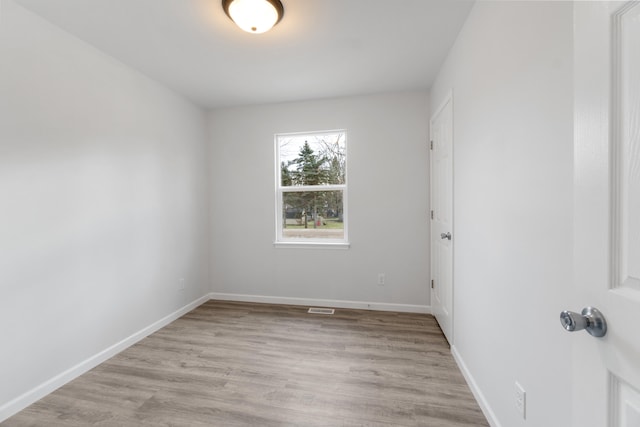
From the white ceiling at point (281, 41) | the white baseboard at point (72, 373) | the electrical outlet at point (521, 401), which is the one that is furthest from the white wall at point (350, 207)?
the electrical outlet at point (521, 401)

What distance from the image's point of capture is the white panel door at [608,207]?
21.3 inches

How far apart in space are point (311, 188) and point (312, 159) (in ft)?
1.19

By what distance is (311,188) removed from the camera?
3.46 metres

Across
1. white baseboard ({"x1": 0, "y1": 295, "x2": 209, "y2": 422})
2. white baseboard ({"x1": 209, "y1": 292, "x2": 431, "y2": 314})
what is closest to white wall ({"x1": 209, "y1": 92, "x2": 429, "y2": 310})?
white baseboard ({"x1": 209, "y1": 292, "x2": 431, "y2": 314})

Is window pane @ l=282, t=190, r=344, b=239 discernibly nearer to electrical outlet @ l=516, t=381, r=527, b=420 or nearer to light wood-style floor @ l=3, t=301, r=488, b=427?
light wood-style floor @ l=3, t=301, r=488, b=427

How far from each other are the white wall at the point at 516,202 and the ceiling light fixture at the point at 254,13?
1247mm

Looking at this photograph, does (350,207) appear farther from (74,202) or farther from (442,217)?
(74,202)

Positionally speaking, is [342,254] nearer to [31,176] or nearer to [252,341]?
[252,341]

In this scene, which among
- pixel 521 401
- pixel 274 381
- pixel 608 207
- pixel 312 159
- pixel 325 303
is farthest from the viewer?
pixel 312 159

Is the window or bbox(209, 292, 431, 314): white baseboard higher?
the window

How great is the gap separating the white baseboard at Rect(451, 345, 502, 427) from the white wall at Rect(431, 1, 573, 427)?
2 centimetres

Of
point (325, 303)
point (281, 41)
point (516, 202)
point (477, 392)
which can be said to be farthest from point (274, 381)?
point (281, 41)

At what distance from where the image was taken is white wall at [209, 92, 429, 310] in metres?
3.15

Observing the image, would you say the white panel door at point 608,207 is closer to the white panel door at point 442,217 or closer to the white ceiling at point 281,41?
the white ceiling at point 281,41
